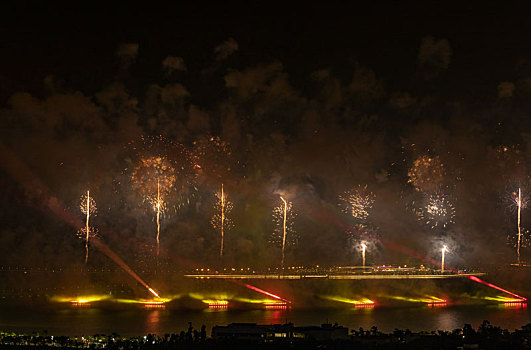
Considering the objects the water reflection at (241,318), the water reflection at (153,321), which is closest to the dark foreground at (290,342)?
the water reflection at (153,321)

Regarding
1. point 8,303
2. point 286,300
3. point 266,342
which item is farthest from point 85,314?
point 266,342

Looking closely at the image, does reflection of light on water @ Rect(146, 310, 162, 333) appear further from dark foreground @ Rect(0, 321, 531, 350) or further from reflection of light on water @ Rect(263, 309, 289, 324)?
reflection of light on water @ Rect(263, 309, 289, 324)

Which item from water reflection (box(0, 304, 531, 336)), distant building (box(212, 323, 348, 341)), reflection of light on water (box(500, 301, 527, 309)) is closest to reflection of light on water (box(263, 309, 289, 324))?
water reflection (box(0, 304, 531, 336))

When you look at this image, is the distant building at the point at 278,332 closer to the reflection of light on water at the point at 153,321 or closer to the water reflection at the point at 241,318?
the water reflection at the point at 241,318

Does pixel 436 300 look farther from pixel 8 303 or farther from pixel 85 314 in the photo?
pixel 8 303

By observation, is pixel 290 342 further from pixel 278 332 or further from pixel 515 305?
pixel 515 305
